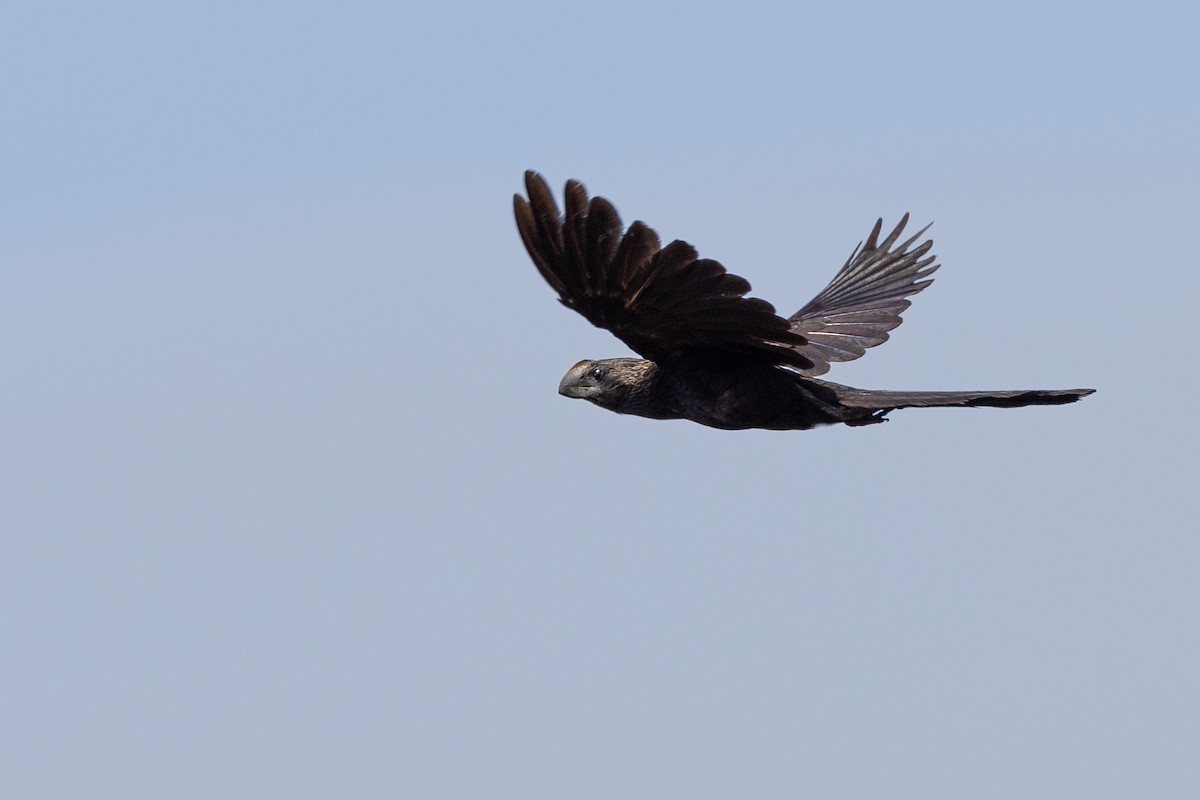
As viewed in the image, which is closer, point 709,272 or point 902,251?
point 709,272

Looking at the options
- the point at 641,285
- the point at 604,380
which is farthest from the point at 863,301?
the point at 641,285

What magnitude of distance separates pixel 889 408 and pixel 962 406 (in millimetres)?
496

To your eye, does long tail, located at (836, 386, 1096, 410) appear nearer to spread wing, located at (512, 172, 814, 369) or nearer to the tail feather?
the tail feather

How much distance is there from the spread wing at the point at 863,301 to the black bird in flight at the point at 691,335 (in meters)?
0.02

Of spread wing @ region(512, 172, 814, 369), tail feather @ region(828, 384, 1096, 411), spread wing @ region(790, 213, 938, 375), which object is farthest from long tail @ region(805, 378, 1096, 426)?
spread wing @ region(790, 213, 938, 375)

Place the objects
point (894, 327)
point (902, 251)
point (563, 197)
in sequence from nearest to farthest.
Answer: point (563, 197), point (894, 327), point (902, 251)

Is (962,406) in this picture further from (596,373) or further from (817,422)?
(596,373)

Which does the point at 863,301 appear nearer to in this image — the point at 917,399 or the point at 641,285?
the point at 917,399

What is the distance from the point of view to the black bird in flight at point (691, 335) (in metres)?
7.76

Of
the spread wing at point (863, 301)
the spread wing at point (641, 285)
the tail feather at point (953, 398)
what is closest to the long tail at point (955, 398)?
the tail feather at point (953, 398)

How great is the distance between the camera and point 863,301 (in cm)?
1157

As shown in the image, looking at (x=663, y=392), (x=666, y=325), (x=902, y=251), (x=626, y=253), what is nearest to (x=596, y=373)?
(x=663, y=392)

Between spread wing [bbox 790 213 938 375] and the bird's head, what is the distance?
1295 mm

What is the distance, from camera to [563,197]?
7535 mm
